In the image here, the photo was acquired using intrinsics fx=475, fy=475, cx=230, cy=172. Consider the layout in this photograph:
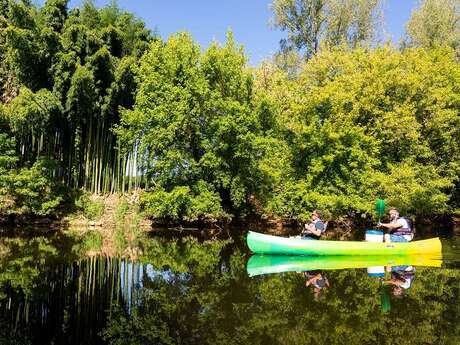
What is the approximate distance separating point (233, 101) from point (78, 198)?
34.1ft

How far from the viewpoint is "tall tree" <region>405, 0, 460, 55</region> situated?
33156 mm

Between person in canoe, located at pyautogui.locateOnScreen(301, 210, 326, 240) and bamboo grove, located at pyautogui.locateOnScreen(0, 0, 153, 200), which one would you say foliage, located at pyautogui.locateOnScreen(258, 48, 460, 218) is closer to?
person in canoe, located at pyautogui.locateOnScreen(301, 210, 326, 240)

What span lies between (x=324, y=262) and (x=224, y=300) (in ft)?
19.3

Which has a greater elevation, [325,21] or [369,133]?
[325,21]

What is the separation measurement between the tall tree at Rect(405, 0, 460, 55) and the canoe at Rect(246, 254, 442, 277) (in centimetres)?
2294

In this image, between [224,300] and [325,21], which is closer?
[224,300]

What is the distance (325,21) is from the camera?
3541 centimetres

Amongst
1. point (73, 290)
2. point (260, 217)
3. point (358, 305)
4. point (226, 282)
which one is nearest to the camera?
point (358, 305)

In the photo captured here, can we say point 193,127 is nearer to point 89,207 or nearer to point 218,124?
point 218,124

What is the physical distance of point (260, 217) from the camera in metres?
28.8

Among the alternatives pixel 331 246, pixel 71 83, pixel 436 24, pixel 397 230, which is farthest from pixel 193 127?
pixel 436 24

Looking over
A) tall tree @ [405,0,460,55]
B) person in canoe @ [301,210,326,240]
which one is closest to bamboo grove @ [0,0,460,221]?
tall tree @ [405,0,460,55]

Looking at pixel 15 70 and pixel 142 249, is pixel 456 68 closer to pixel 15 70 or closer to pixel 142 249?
pixel 142 249

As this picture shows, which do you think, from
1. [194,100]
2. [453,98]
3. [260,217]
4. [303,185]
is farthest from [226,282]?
[453,98]
